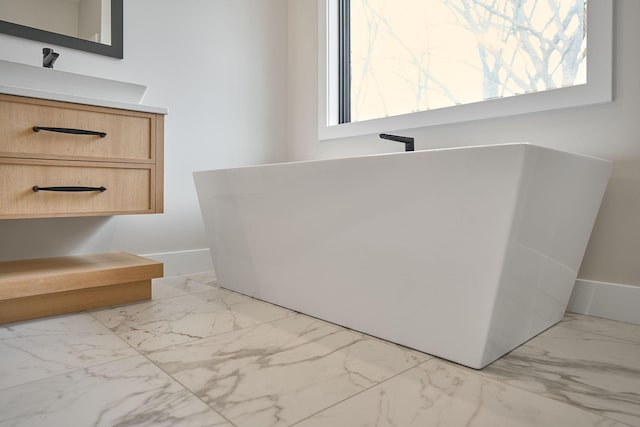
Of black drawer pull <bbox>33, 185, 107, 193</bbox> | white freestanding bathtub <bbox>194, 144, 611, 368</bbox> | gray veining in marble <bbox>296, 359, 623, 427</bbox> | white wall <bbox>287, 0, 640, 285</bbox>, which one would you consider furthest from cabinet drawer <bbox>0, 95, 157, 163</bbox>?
white wall <bbox>287, 0, 640, 285</bbox>

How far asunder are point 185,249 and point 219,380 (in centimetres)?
142

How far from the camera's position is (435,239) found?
1.06 meters

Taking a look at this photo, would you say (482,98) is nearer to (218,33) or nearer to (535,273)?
(535,273)

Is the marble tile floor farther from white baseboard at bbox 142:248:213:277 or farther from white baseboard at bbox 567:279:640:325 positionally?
white baseboard at bbox 142:248:213:277

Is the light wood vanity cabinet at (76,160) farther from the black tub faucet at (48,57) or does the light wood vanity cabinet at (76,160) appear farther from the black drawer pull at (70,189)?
the black tub faucet at (48,57)

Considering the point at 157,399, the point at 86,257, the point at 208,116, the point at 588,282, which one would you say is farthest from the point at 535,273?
the point at 208,116

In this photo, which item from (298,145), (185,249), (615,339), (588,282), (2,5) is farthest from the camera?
(298,145)

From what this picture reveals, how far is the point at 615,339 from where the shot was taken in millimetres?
1258

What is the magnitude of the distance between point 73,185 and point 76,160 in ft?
0.30

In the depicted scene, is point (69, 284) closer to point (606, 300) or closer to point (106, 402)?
point (106, 402)

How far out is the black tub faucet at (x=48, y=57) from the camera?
64.2 inches

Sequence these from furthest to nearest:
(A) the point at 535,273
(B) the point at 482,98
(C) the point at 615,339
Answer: (B) the point at 482,98 → (C) the point at 615,339 → (A) the point at 535,273

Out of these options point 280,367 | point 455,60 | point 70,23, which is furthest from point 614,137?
point 70,23

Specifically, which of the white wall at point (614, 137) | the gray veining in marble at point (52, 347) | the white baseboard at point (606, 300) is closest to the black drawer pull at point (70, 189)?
the gray veining in marble at point (52, 347)
